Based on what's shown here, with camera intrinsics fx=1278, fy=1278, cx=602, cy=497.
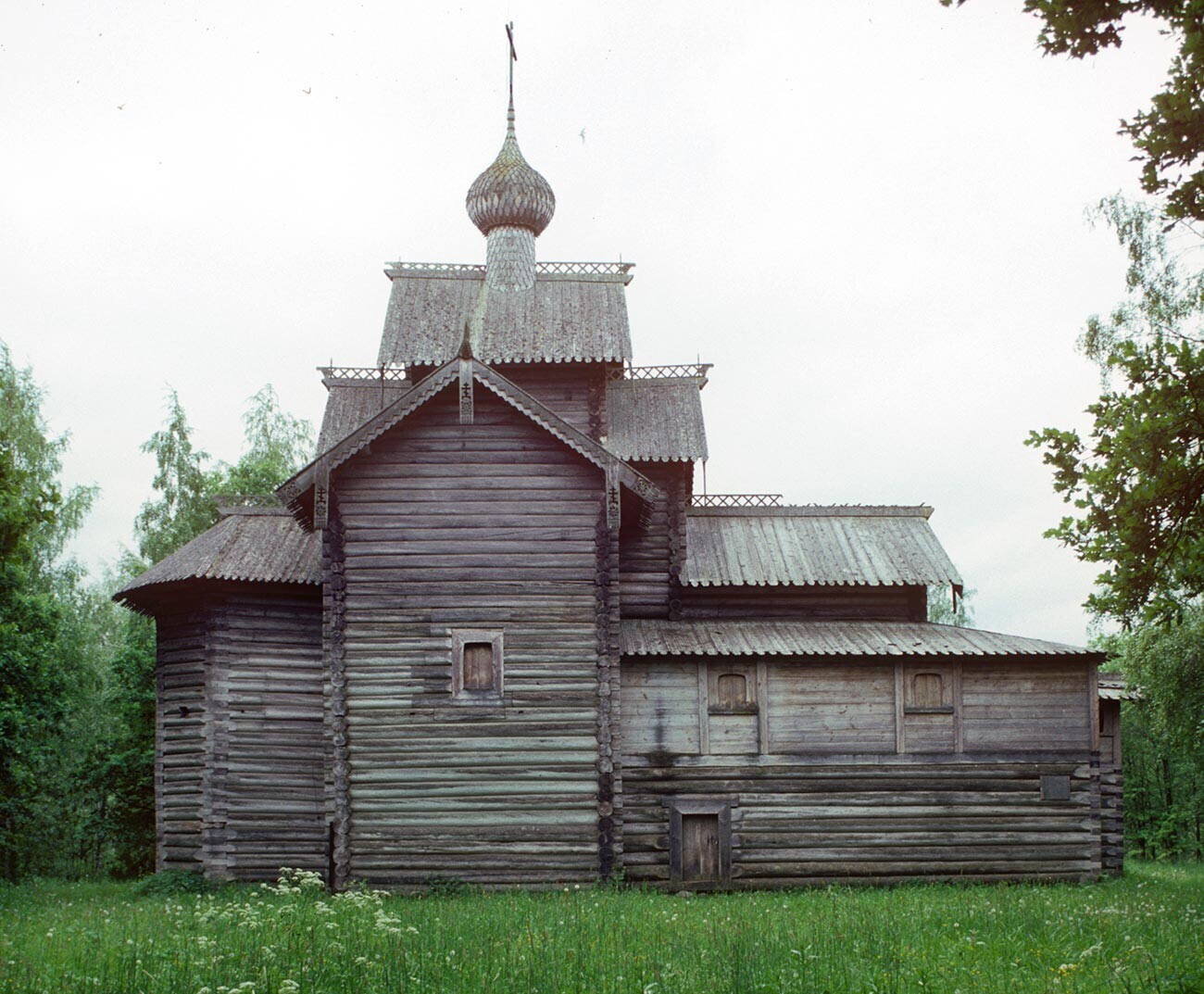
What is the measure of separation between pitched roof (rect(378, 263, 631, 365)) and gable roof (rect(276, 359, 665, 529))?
18.6 feet

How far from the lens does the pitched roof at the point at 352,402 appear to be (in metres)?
29.3

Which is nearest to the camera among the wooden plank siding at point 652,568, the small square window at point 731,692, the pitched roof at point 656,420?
the small square window at point 731,692

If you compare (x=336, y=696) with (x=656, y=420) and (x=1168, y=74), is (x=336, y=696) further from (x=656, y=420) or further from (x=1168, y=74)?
(x=1168, y=74)

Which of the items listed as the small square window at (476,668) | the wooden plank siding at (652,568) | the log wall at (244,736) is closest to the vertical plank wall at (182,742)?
the log wall at (244,736)

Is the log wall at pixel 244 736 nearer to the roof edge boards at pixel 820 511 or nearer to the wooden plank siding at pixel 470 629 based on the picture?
the wooden plank siding at pixel 470 629

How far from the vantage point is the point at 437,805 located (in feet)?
71.9

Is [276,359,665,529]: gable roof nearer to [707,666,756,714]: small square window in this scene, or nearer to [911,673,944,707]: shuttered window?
A: [707,666,756,714]: small square window

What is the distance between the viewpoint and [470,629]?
2228 cm

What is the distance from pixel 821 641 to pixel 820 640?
64mm

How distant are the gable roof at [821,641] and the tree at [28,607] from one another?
10.8m

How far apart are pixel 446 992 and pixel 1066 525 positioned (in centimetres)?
745

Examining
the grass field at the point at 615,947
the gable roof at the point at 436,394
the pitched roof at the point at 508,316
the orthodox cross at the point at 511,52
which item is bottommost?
the grass field at the point at 615,947

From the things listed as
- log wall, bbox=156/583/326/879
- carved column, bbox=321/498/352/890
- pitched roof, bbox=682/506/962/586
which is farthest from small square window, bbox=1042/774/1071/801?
log wall, bbox=156/583/326/879

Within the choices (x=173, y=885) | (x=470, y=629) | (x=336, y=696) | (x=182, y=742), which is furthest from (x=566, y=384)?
(x=173, y=885)
